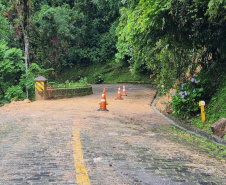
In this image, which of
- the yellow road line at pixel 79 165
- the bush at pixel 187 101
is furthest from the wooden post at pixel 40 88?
the yellow road line at pixel 79 165

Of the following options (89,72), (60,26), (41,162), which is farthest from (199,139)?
(89,72)

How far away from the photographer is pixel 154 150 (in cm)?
623

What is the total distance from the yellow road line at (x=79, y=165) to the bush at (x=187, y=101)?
466 cm

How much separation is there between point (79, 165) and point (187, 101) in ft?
20.1

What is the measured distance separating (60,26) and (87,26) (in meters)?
14.0

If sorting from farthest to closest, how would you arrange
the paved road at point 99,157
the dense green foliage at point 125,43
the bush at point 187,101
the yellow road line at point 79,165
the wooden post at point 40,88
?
1. the wooden post at point 40,88
2. the bush at point 187,101
3. the dense green foliage at point 125,43
4. the paved road at point 99,157
5. the yellow road line at point 79,165

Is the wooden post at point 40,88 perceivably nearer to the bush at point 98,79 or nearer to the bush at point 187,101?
the bush at point 187,101

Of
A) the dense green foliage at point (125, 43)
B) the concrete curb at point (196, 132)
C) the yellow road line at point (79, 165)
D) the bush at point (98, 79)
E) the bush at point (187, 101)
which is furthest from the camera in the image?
the bush at point (98, 79)

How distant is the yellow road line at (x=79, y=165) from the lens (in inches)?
168

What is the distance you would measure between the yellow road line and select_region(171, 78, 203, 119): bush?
466 cm

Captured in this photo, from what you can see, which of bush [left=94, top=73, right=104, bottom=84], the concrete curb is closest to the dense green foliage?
bush [left=94, top=73, right=104, bottom=84]

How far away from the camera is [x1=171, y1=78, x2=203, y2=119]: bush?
10.2 meters

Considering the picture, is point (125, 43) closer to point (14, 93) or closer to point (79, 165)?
point (14, 93)

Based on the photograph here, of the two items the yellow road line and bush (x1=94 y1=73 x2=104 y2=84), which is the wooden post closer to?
the yellow road line
